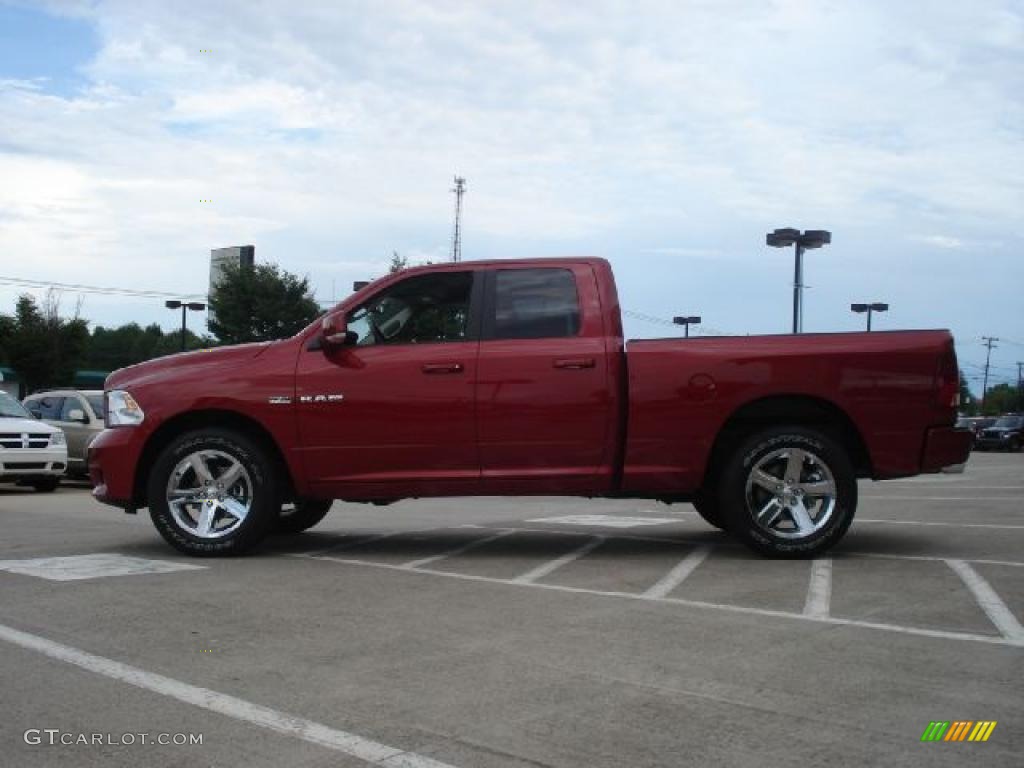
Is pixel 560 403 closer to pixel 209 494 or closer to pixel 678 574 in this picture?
pixel 678 574

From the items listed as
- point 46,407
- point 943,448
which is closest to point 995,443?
point 46,407

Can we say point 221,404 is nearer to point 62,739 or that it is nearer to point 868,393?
point 62,739

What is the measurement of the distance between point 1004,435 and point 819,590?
44.8 meters

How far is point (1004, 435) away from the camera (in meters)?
46.7

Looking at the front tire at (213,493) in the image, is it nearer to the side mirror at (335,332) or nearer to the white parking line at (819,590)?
the side mirror at (335,332)

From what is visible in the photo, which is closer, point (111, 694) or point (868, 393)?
point (111, 694)

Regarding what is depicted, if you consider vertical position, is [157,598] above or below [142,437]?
below

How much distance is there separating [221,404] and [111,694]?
3478 millimetres

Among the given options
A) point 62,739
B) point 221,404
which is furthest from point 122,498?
point 62,739

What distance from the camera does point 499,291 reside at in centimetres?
771

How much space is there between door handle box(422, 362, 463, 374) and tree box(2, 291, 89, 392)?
153 feet

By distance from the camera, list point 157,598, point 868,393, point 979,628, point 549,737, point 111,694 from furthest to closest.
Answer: point 868,393
point 157,598
point 979,628
point 111,694
point 549,737

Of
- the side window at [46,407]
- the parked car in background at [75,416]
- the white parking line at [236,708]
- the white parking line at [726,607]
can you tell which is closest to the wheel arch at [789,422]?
the white parking line at [726,607]

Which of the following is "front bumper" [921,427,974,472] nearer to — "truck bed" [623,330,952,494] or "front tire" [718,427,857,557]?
"truck bed" [623,330,952,494]
